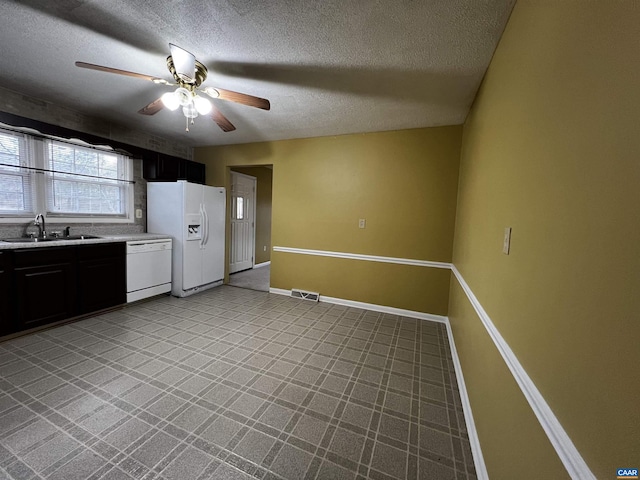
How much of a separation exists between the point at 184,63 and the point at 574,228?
2300 mm

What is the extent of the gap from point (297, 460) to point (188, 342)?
1674 millimetres

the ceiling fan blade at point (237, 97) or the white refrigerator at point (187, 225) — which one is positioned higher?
the ceiling fan blade at point (237, 97)

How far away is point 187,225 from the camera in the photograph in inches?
149

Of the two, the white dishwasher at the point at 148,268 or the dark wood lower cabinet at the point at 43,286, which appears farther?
the white dishwasher at the point at 148,268

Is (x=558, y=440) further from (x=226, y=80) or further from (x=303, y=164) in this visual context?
(x=303, y=164)

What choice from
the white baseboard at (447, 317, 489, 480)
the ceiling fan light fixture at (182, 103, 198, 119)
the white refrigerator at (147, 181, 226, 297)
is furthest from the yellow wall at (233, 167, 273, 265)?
the white baseboard at (447, 317, 489, 480)

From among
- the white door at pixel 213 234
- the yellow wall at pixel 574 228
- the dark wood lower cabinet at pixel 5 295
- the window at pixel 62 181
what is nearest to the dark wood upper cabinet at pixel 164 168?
the window at pixel 62 181

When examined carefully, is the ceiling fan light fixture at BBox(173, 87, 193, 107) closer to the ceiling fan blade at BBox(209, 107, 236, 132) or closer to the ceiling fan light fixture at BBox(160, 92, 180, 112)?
the ceiling fan light fixture at BBox(160, 92, 180, 112)

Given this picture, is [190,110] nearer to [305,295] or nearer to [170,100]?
[170,100]

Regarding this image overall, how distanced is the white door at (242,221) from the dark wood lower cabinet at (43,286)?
2.66 metres

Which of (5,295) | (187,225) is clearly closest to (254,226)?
(187,225)

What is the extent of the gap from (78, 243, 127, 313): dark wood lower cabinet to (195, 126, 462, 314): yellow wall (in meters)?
2.05

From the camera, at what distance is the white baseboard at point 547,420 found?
56 cm

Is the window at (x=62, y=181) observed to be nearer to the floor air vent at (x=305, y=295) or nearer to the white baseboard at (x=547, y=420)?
the floor air vent at (x=305, y=295)
